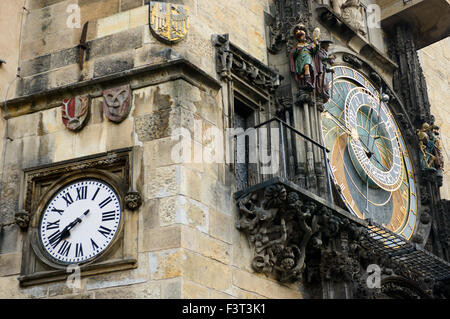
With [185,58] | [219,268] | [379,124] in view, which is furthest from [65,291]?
[379,124]

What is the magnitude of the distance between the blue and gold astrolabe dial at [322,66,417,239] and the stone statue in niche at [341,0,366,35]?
94cm

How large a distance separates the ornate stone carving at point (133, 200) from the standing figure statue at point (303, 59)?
12.3ft

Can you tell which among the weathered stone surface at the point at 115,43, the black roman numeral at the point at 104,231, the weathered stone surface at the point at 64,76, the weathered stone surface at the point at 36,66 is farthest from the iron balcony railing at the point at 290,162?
the weathered stone surface at the point at 36,66

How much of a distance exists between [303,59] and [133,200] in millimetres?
4022

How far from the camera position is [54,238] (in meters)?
11.3

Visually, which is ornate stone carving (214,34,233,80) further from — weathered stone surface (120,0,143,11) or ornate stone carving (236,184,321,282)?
ornate stone carving (236,184,321,282)

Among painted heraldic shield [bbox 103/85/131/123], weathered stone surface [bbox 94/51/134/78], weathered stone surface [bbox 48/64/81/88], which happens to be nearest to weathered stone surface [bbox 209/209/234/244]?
painted heraldic shield [bbox 103/85/131/123]

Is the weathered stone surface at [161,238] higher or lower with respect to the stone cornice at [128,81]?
lower

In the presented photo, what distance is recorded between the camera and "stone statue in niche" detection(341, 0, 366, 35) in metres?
16.2

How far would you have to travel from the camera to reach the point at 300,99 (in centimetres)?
1363

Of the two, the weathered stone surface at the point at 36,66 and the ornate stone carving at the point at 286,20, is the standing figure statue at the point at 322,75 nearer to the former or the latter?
the ornate stone carving at the point at 286,20

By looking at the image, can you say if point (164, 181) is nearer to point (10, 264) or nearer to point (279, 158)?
point (10, 264)

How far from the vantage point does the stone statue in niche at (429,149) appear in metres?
16.3
